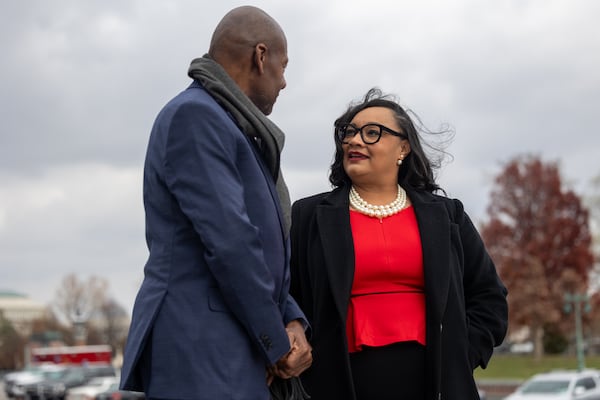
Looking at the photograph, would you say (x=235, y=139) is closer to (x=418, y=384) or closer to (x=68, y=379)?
(x=418, y=384)

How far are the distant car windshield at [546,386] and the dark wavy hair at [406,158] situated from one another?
20.9 m

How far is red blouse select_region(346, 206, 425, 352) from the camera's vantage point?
157 inches

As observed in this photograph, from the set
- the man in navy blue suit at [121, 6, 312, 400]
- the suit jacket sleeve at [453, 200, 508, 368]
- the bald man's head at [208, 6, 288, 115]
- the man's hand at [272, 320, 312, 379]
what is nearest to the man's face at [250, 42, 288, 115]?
the bald man's head at [208, 6, 288, 115]

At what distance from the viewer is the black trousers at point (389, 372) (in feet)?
13.1

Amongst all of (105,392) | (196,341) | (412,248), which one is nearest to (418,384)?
(412,248)

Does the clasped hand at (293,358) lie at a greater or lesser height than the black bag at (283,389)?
greater

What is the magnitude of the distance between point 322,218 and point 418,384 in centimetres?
81

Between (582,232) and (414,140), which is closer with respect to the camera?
(414,140)

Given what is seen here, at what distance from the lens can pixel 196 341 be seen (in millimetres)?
3018

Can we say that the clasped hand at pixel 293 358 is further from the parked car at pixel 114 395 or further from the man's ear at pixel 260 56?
the parked car at pixel 114 395

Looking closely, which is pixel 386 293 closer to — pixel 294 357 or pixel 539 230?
pixel 294 357

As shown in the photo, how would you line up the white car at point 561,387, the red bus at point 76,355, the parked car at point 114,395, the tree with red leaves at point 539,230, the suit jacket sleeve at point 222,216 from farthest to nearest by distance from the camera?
the red bus at point 76,355, the tree with red leaves at point 539,230, the parked car at point 114,395, the white car at point 561,387, the suit jacket sleeve at point 222,216

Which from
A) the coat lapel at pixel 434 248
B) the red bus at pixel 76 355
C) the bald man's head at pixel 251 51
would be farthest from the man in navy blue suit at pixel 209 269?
the red bus at pixel 76 355

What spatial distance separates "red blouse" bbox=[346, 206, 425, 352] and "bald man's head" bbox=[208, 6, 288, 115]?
94 centimetres
